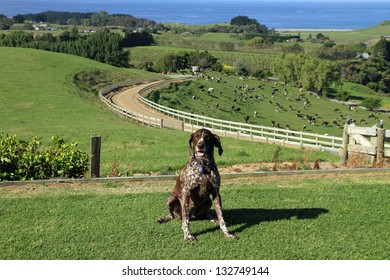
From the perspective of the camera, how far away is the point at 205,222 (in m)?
10.4

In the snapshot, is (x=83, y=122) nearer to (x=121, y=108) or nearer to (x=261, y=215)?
(x=121, y=108)

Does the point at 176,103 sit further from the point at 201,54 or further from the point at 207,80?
the point at 201,54

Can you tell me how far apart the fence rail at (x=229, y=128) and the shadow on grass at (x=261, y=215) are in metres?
10.6

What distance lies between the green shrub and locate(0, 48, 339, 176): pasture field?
1.33m

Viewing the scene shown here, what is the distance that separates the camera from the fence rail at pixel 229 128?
30.6 meters

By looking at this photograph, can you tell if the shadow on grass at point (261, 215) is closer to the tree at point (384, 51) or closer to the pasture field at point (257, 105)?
the pasture field at point (257, 105)

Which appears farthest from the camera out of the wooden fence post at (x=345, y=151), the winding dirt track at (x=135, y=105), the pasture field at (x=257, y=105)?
the pasture field at (x=257, y=105)

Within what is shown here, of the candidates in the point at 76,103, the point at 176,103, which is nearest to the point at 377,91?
the point at 176,103

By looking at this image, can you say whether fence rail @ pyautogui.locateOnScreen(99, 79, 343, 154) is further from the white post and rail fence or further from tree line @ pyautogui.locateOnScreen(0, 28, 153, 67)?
tree line @ pyautogui.locateOnScreen(0, 28, 153, 67)

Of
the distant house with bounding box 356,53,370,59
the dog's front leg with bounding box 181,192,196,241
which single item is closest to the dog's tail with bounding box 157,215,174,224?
the dog's front leg with bounding box 181,192,196,241

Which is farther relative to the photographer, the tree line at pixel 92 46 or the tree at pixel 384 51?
the tree at pixel 384 51

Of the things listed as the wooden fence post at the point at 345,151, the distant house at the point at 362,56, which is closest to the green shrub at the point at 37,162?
the wooden fence post at the point at 345,151

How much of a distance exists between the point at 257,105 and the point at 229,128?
106ft

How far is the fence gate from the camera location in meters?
16.5
